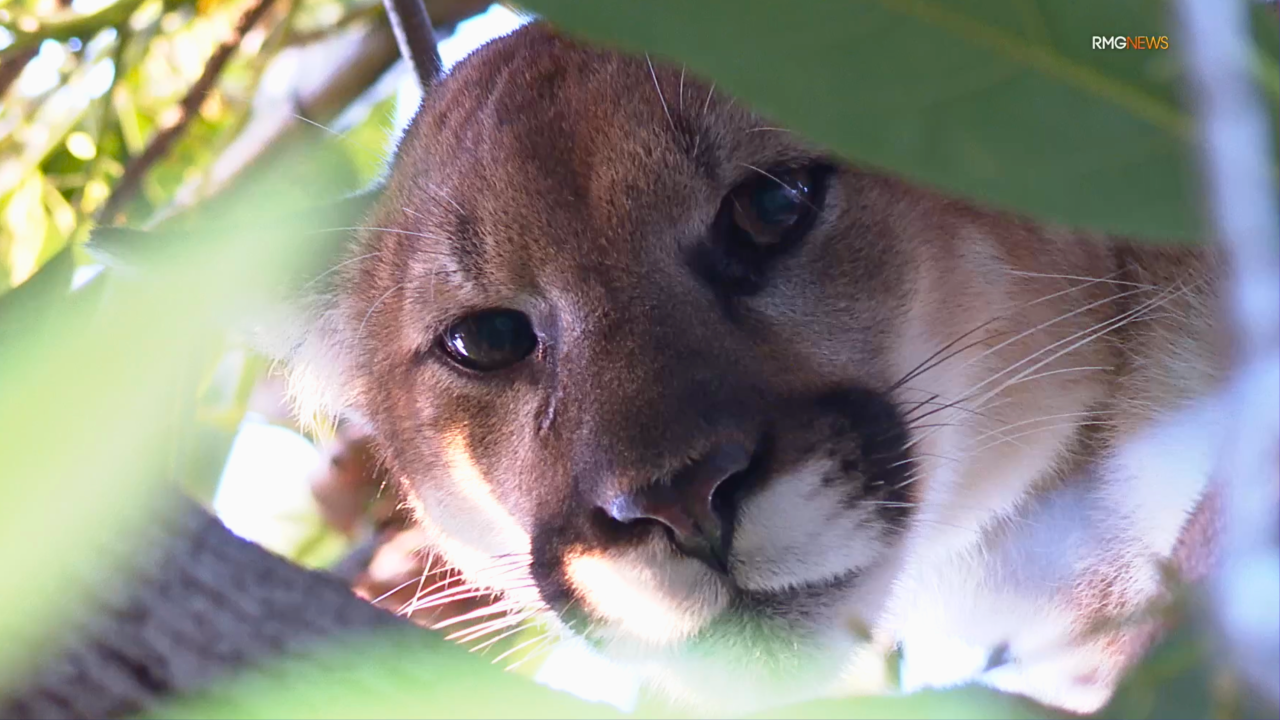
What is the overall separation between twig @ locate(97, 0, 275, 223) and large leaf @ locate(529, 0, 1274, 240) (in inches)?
48.6

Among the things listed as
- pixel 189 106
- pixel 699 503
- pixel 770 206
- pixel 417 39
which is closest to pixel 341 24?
pixel 417 39

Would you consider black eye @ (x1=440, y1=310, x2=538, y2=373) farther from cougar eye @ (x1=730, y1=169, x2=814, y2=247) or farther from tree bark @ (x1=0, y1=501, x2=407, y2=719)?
tree bark @ (x1=0, y1=501, x2=407, y2=719)

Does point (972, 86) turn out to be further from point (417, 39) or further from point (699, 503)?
point (417, 39)

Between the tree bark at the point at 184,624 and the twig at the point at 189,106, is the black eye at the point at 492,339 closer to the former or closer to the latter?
the twig at the point at 189,106

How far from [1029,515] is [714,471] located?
2.08ft

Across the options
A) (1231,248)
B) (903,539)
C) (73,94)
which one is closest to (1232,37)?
(1231,248)

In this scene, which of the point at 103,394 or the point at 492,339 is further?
the point at 492,339

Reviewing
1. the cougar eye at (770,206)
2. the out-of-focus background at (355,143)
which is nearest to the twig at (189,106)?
the out-of-focus background at (355,143)

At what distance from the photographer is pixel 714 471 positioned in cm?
104

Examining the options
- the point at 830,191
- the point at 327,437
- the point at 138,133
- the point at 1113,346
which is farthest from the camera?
the point at 327,437

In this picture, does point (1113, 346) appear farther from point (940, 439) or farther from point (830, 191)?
point (830, 191)

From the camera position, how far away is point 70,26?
3.78ft

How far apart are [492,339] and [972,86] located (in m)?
1.11

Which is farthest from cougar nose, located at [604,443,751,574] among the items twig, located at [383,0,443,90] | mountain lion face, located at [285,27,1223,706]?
twig, located at [383,0,443,90]
